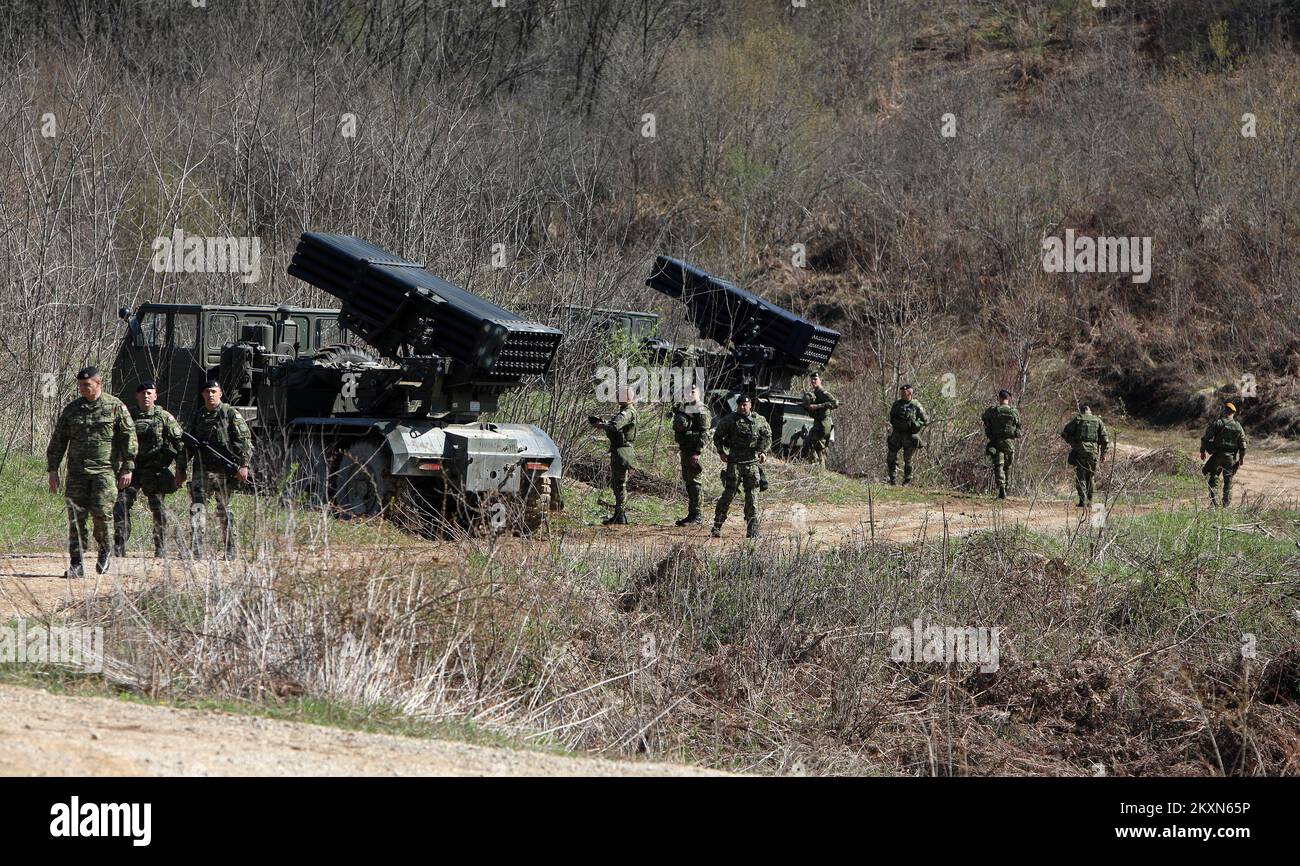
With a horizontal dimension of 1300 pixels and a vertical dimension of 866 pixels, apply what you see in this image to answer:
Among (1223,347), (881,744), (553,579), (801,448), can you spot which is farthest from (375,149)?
(1223,347)

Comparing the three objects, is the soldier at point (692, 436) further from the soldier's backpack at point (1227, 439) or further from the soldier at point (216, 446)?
the soldier's backpack at point (1227, 439)

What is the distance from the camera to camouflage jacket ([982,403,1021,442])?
19.3 m

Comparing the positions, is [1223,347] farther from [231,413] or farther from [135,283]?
[231,413]

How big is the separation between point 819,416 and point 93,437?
1177cm

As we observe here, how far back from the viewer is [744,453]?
49.0 ft

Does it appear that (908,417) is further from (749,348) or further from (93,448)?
(93,448)

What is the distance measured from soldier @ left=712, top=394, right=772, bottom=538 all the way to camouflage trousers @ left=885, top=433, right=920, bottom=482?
573 cm

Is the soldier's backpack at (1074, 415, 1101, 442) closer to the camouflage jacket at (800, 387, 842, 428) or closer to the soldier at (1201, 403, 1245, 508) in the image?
the soldier at (1201, 403, 1245, 508)

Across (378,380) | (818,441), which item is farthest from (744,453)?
(818,441)

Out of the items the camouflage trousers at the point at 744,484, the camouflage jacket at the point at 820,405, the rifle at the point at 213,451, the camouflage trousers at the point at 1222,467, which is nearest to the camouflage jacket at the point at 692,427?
the camouflage trousers at the point at 744,484

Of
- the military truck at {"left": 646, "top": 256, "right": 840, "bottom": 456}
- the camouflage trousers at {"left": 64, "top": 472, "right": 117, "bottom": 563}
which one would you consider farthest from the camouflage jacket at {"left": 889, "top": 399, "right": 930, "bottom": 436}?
the camouflage trousers at {"left": 64, "top": 472, "right": 117, "bottom": 563}

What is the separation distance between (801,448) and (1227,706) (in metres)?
10.1

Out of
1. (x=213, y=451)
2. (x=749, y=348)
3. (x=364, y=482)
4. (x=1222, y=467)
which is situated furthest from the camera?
(x=749, y=348)

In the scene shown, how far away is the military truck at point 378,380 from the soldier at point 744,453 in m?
1.92
